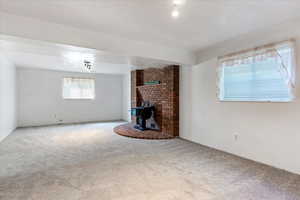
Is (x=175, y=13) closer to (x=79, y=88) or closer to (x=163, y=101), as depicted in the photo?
(x=163, y=101)

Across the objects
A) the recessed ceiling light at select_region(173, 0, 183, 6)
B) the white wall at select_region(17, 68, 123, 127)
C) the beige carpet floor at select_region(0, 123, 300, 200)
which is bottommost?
the beige carpet floor at select_region(0, 123, 300, 200)

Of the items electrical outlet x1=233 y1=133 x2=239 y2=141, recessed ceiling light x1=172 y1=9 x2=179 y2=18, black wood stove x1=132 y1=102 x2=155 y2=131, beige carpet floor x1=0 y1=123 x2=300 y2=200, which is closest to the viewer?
beige carpet floor x1=0 y1=123 x2=300 y2=200

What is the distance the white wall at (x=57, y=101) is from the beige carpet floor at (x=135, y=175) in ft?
10.9

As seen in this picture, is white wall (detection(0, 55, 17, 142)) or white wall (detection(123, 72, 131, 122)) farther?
white wall (detection(123, 72, 131, 122))

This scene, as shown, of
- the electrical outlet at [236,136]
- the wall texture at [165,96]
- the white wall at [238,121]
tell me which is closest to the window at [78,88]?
the wall texture at [165,96]

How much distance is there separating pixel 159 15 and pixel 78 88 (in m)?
6.31

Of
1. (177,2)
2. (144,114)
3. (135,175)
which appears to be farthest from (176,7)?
(144,114)

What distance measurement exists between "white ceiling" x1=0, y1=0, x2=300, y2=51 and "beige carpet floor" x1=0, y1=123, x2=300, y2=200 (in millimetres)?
2349

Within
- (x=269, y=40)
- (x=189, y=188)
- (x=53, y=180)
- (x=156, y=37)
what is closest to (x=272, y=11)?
(x=269, y=40)

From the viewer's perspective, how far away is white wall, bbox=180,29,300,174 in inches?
103

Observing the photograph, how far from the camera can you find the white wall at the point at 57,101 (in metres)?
6.54

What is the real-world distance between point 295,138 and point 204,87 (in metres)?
2.01

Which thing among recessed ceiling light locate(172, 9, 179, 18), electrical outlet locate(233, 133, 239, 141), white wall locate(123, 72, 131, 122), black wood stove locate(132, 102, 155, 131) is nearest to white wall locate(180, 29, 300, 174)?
electrical outlet locate(233, 133, 239, 141)

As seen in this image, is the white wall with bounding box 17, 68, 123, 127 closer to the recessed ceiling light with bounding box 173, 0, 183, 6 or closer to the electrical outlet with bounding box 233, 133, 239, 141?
the electrical outlet with bounding box 233, 133, 239, 141
